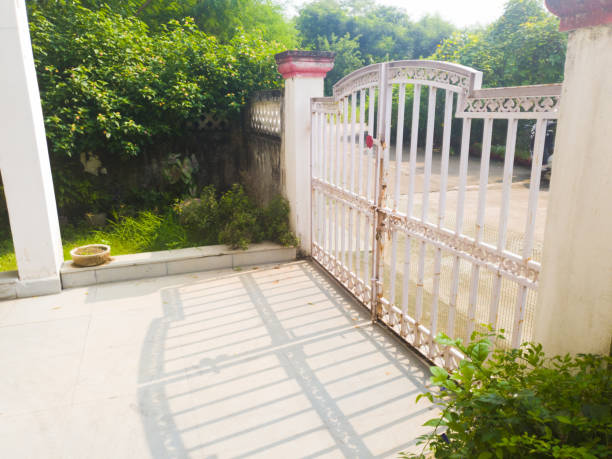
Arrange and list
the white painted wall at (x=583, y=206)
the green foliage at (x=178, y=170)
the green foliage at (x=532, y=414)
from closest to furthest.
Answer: the green foliage at (x=532, y=414), the white painted wall at (x=583, y=206), the green foliage at (x=178, y=170)

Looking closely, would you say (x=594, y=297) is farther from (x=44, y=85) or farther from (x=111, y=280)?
(x=44, y=85)

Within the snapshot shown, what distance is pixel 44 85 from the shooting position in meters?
5.86

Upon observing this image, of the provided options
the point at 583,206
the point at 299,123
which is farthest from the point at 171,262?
the point at 583,206

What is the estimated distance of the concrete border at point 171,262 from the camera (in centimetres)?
474

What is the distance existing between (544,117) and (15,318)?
14.0 ft

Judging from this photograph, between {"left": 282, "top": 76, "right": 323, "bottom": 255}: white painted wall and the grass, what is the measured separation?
129 cm

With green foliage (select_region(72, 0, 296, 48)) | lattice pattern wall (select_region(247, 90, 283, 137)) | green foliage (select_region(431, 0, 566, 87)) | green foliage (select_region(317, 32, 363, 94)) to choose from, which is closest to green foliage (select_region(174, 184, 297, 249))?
lattice pattern wall (select_region(247, 90, 283, 137))

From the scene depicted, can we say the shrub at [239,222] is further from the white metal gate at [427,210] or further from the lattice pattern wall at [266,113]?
the lattice pattern wall at [266,113]

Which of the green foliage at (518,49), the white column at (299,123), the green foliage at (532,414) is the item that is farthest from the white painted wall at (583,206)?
the green foliage at (518,49)

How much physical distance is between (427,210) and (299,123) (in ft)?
7.44

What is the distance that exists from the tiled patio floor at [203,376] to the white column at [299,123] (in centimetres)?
99

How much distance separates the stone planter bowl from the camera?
4746 mm

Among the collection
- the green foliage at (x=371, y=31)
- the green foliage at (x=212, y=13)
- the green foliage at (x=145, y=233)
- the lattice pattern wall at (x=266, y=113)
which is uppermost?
the green foliage at (x=371, y=31)

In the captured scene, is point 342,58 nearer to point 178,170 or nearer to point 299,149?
point 178,170
